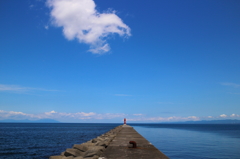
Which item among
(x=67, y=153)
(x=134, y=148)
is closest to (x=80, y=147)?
(x=67, y=153)

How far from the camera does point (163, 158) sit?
14.8ft

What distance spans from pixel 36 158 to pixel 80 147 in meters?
5.64

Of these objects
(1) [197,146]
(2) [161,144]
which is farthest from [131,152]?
(1) [197,146]

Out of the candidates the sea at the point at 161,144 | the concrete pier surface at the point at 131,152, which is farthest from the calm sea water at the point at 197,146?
the concrete pier surface at the point at 131,152

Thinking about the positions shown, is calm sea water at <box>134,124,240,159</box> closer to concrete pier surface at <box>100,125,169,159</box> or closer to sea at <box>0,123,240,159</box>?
sea at <box>0,123,240,159</box>

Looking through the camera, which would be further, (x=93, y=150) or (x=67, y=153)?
(x=67, y=153)

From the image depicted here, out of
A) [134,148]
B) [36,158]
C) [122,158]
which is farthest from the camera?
[36,158]

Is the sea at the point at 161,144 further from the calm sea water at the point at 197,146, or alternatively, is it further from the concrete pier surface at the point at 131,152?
the concrete pier surface at the point at 131,152

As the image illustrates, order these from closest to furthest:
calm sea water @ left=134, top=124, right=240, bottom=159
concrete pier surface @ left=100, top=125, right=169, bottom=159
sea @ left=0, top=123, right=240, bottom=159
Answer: concrete pier surface @ left=100, top=125, right=169, bottom=159, calm sea water @ left=134, top=124, right=240, bottom=159, sea @ left=0, top=123, right=240, bottom=159

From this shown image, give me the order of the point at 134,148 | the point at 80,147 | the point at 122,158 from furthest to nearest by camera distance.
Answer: the point at 80,147 → the point at 134,148 → the point at 122,158

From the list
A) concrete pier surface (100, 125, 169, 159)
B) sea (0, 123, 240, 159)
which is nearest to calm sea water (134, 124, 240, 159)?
sea (0, 123, 240, 159)

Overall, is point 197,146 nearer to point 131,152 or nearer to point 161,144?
point 161,144

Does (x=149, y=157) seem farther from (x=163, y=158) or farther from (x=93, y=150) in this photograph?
(x=93, y=150)

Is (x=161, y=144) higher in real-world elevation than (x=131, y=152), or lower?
lower
